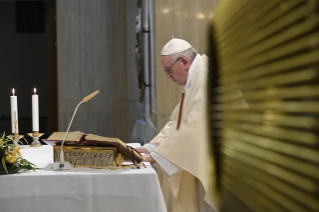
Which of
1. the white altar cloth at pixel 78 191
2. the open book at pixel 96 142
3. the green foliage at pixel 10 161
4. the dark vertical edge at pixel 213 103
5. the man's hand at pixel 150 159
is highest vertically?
the dark vertical edge at pixel 213 103

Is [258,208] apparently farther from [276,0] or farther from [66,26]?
[66,26]

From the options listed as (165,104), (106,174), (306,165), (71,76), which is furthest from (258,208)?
(71,76)

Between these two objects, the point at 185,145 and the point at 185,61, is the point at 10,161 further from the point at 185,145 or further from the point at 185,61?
the point at 185,61

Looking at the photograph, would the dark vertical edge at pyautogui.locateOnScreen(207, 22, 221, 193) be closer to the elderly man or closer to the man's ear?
the elderly man

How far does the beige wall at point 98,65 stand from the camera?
6.35m

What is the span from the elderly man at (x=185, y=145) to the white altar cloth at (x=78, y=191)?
323 mm

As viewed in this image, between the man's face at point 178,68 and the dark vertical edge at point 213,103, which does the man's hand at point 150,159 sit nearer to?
the man's face at point 178,68

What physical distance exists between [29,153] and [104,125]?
4.06 meters

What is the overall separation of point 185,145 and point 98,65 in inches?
176

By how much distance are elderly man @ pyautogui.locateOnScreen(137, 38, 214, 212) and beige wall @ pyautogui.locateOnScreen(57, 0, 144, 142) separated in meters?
3.81

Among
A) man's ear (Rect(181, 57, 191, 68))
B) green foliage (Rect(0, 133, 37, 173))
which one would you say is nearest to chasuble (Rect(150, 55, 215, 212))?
man's ear (Rect(181, 57, 191, 68))

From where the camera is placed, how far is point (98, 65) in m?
6.44

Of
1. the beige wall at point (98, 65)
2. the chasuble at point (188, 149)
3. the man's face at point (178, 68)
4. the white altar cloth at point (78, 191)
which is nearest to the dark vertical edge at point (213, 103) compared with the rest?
the white altar cloth at point (78, 191)

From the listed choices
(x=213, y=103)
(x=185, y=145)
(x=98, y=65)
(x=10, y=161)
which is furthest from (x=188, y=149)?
(x=98, y=65)
